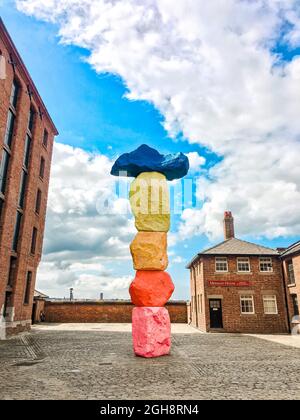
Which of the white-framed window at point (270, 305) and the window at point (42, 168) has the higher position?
the window at point (42, 168)

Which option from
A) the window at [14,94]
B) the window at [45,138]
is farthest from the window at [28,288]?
the window at [14,94]

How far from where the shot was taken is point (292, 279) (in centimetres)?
2339

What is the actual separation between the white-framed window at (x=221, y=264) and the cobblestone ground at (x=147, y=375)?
37.2 ft

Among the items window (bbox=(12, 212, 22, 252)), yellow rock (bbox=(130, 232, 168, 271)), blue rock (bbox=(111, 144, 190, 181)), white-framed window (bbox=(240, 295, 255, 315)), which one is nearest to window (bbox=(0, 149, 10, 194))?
window (bbox=(12, 212, 22, 252))

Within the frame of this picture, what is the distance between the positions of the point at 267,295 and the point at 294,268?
314 centimetres

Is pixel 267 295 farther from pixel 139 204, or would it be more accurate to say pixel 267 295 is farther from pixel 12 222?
pixel 12 222

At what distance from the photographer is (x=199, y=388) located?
7098 millimetres

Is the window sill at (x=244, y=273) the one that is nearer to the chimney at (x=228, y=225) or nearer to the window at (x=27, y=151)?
the chimney at (x=228, y=225)

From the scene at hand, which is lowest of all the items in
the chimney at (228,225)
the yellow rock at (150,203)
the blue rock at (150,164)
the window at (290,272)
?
the window at (290,272)

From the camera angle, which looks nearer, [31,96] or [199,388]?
[199,388]

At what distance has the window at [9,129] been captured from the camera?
1929cm

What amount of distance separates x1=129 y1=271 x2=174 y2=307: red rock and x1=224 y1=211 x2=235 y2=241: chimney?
1681 cm
